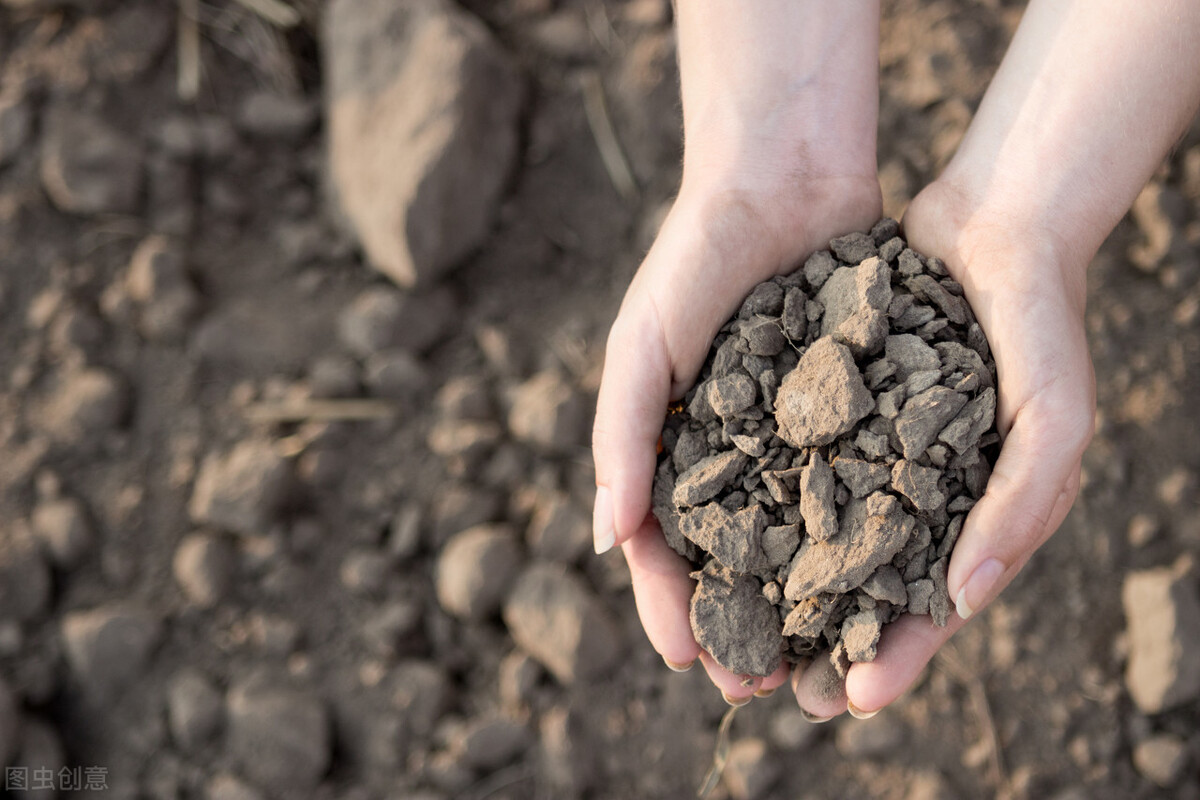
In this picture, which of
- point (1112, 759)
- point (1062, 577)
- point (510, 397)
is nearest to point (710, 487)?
point (510, 397)

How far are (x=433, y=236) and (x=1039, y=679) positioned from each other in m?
1.77

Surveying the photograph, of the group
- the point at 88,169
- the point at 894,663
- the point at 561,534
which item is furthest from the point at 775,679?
the point at 88,169

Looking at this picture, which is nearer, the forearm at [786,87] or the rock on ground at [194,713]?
the forearm at [786,87]

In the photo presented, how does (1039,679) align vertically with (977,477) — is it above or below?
below

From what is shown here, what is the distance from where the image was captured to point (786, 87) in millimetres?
1845

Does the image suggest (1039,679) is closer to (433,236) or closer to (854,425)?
(854,425)

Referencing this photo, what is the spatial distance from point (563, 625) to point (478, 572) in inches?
8.8

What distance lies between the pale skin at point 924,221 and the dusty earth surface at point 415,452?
0.51 meters

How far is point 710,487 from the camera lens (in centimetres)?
151

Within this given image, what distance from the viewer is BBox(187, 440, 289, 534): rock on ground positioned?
2.13 m

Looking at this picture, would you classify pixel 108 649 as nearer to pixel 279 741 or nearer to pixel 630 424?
pixel 279 741

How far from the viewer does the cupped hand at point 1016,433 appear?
4.60 feet

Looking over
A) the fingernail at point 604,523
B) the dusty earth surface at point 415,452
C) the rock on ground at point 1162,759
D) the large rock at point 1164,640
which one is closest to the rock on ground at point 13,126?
the dusty earth surface at point 415,452

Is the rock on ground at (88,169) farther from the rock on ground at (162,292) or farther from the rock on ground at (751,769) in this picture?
the rock on ground at (751,769)
